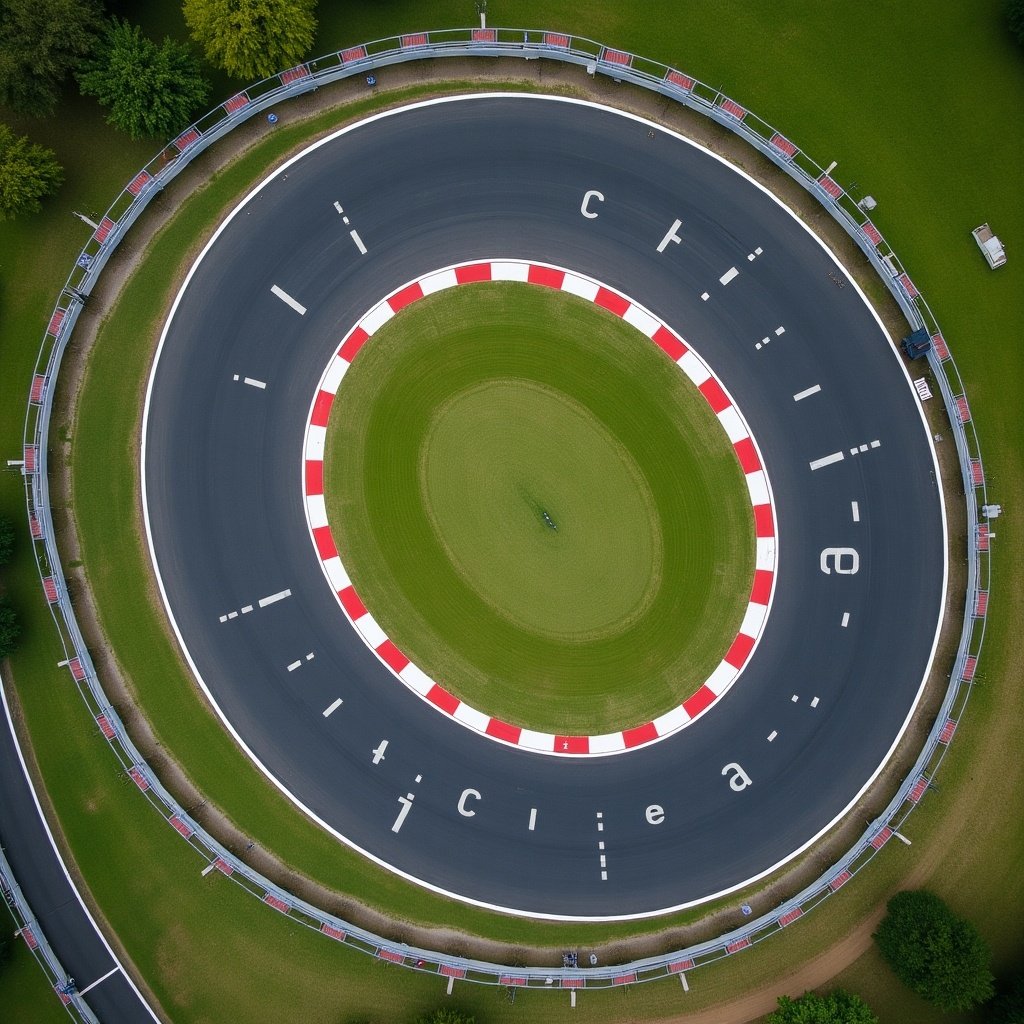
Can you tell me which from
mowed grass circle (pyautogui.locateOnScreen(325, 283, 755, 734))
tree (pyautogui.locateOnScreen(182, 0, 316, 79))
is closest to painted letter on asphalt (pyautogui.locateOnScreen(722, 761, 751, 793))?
mowed grass circle (pyautogui.locateOnScreen(325, 283, 755, 734))

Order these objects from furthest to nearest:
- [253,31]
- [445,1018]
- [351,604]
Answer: [351,604]
[445,1018]
[253,31]

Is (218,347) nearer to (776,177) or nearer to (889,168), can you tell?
(776,177)

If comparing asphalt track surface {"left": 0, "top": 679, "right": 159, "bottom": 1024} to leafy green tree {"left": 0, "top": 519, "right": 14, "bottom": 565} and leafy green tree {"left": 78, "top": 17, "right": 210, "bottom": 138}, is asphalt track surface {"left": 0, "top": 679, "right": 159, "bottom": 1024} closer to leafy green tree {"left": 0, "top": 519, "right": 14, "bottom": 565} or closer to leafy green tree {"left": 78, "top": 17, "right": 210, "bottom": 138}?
leafy green tree {"left": 0, "top": 519, "right": 14, "bottom": 565}

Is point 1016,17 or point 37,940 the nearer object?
point 1016,17

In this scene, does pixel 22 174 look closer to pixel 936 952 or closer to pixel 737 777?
pixel 737 777

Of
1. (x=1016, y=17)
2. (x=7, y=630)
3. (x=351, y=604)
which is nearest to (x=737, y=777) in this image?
(x=351, y=604)

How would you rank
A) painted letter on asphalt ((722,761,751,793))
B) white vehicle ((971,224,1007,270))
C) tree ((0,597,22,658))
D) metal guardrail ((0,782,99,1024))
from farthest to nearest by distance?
painted letter on asphalt ((722,761,751,793)) < white vehicle ((971,224,1007,270)) < metal guardrail ((0,782,99,1024)) < tree ((0,597,22,658))
